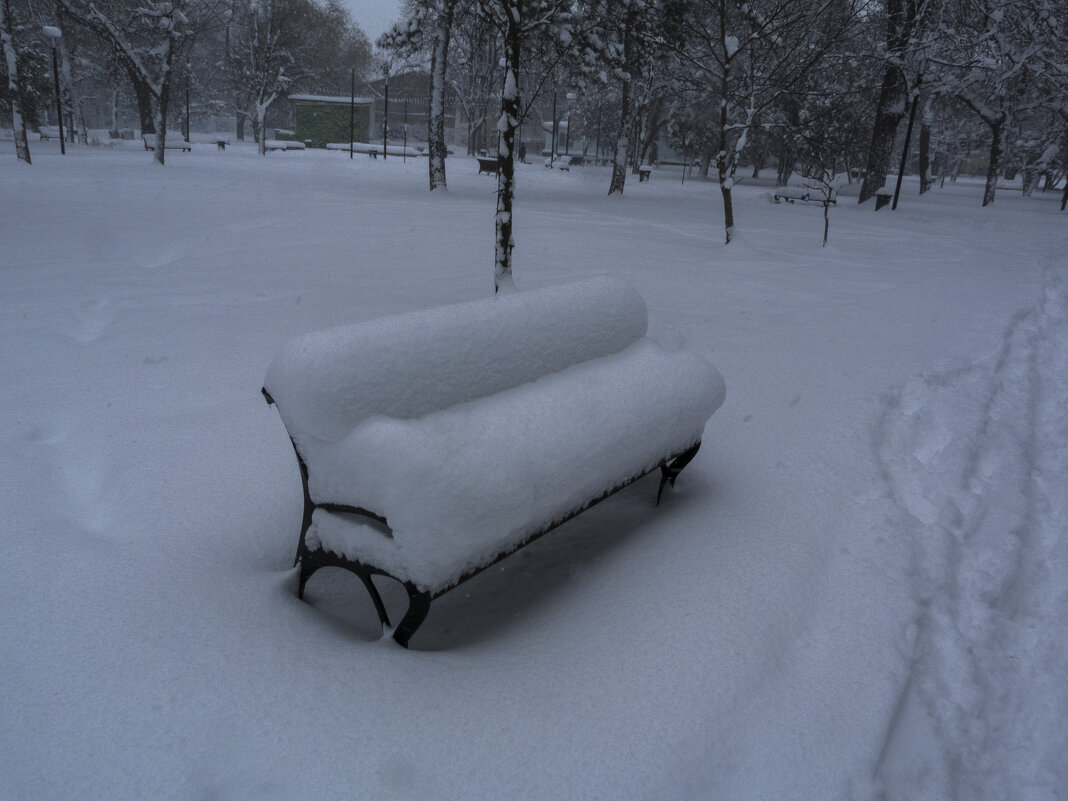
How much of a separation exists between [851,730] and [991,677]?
683mm

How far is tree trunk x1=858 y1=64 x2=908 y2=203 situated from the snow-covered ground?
19.2 metres

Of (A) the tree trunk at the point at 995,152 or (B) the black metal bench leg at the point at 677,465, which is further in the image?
(A) the tree trunk at the point at 995,152

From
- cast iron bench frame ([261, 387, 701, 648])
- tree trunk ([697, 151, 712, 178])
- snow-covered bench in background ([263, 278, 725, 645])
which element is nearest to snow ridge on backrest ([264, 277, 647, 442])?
snow-covered bench in background ([263, 278, 725, 645])

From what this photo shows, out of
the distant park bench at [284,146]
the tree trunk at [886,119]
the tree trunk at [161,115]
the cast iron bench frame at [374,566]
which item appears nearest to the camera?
the cast iron bench frame at [374,566]

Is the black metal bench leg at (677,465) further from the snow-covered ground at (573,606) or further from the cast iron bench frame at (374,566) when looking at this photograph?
the cast iron bench frame at (374,566)

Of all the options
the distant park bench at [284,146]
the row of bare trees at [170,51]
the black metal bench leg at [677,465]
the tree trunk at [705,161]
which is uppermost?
the row of bare trees at [170,51]

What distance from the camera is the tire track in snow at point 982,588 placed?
2.11 meters

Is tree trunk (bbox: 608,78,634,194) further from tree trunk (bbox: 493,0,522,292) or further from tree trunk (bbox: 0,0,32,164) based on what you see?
tree trunk (bbox: 0,0,32,164)

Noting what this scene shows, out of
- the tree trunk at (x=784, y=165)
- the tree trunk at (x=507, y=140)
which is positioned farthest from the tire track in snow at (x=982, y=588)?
the tree trunk at (x=784, y=165)

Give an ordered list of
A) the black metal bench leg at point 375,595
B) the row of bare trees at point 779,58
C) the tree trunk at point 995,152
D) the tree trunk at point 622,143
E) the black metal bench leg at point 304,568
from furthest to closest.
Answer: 1. the tree trunk at point 995,152
2. the tree trunk at point 622,143
3. the row of bare trees at point 779,58
4. the black metal bench leg at point 304,568
5. the black metal bench leg at point 375,595

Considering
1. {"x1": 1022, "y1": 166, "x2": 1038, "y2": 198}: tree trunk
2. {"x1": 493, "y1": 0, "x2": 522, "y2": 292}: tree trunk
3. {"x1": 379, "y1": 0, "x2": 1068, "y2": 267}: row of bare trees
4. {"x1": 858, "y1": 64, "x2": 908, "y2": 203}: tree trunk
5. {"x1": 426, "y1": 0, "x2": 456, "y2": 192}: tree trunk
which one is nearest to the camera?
{"x1": 493, "y1": 0, "x2": 522, "y2": 292}: tree trunk

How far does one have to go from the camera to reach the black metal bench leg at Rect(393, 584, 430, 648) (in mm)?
2205

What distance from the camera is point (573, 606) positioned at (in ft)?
8.87

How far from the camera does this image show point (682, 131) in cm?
3981
